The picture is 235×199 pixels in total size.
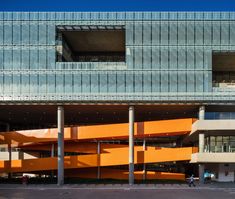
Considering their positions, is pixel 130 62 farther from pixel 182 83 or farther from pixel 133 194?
pixel 133 194

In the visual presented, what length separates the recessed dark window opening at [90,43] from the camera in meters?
55.9

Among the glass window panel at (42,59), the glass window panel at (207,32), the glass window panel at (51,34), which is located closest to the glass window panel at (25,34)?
the glass window panel at (42,59)

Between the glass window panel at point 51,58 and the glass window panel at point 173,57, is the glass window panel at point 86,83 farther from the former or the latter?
the glass window panel at point 173,57

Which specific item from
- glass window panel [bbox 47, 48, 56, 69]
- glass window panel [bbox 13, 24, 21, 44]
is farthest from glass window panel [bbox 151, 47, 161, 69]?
glass window panel [bbox 13, 24, 21, 44]

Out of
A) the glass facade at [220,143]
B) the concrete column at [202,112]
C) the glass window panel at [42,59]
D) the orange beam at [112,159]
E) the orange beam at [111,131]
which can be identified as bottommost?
the orange beam at [112,159]

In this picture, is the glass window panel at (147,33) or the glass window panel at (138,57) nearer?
the glass window panel at (138,57)

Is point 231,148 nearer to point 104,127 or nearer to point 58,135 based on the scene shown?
point 104,127

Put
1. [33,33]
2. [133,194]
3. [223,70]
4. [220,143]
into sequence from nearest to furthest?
[133,194], [33,33], [220,143], [223,70]

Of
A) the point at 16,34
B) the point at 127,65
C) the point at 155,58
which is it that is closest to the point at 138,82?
the point at 127,65

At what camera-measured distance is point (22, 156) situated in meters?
76.4

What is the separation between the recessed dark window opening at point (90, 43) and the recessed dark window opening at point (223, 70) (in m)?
15.7

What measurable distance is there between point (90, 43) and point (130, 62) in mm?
10472

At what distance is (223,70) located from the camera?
6688 centimetres

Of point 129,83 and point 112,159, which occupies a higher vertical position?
point 129,83
